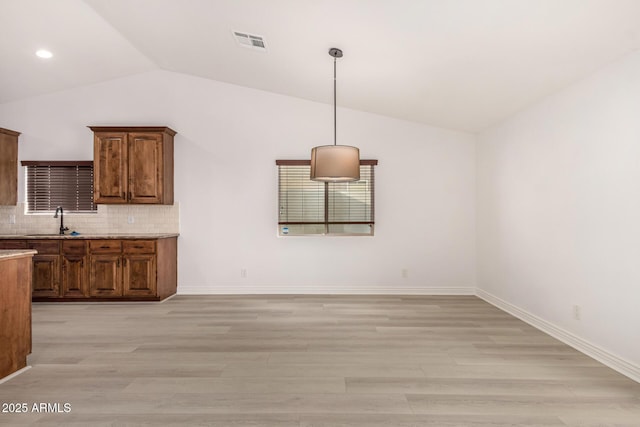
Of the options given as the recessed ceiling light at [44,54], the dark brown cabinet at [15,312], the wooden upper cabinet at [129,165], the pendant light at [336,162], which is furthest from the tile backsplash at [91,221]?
the pendant light at [336,162]

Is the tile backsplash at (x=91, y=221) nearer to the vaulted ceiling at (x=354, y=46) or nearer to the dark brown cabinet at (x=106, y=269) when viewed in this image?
the dark brown cabinet at (x=106, y=269)

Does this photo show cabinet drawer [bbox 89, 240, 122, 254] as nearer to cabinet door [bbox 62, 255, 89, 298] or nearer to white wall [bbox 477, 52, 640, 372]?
cabinet door [bbox 62, 255, 89, 298]

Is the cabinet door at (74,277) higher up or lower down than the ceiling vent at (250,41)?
lower down

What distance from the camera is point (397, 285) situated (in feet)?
17.9

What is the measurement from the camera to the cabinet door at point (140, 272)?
4820mm

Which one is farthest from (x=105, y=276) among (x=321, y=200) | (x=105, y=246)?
(x=321, y=200)

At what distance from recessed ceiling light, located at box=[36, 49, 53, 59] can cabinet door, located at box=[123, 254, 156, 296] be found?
2707 mm

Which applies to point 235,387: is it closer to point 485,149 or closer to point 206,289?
point 206,289

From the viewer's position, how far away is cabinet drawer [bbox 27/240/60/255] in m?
4.79

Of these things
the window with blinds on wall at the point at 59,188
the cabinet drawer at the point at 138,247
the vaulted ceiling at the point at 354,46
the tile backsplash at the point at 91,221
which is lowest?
the cabinet drawer at the point at 138,247

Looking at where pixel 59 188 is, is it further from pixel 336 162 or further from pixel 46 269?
pixel 336 162

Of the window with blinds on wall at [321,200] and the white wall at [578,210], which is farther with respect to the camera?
the window with blinds on wall at [321,200]

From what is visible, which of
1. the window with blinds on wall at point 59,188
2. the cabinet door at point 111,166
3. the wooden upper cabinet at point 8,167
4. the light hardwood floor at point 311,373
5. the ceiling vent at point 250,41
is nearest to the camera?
the light hardwood floor at point 311,373

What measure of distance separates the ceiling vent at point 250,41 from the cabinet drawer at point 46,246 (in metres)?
3.57
